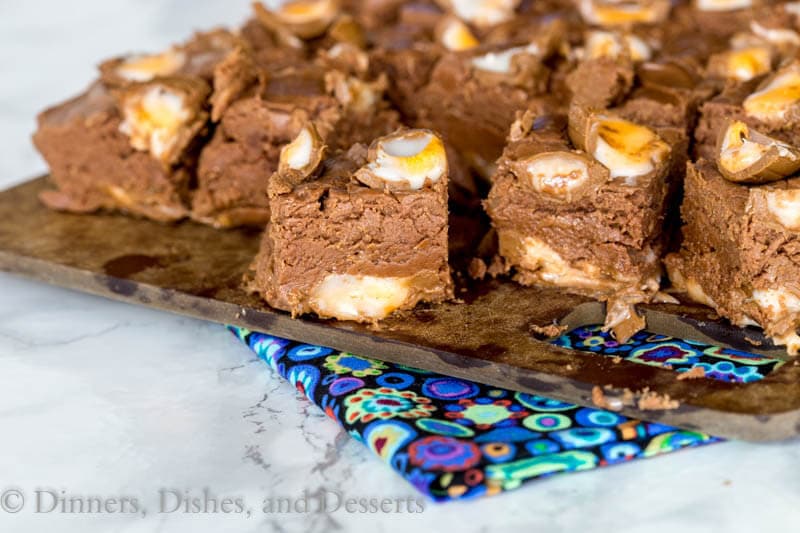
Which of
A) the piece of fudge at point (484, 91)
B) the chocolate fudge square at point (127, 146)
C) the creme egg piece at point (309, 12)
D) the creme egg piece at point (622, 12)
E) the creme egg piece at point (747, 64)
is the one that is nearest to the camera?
the creme egg piece at point (747, 64)

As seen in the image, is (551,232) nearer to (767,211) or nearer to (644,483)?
(767,211)

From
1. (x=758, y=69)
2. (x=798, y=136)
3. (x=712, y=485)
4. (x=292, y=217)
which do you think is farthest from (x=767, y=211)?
(x=292, y=217)

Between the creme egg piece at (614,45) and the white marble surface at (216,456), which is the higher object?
the creme egg piece at (614,45)

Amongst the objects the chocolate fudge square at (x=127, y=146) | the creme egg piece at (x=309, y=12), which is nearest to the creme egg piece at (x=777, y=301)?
the chocolate fudge square at (x=127, y=146)

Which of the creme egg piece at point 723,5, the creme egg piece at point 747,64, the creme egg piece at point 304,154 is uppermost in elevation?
the creme egg piece at point 723,5

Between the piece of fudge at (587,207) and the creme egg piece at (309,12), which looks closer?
the piece of fudge at (587,207)

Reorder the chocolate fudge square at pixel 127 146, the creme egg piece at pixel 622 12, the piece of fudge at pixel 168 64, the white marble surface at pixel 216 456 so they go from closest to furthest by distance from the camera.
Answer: the white marble surface at pixel 216 456, the chocolate fudge square at pixel 127 146, the piece of fudge at pixel 168 64, the creme egg piece at pixel 622 12

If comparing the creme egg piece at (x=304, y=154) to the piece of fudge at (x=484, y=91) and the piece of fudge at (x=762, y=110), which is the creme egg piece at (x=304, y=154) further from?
the piece of fudge at (x=762, y=110)
